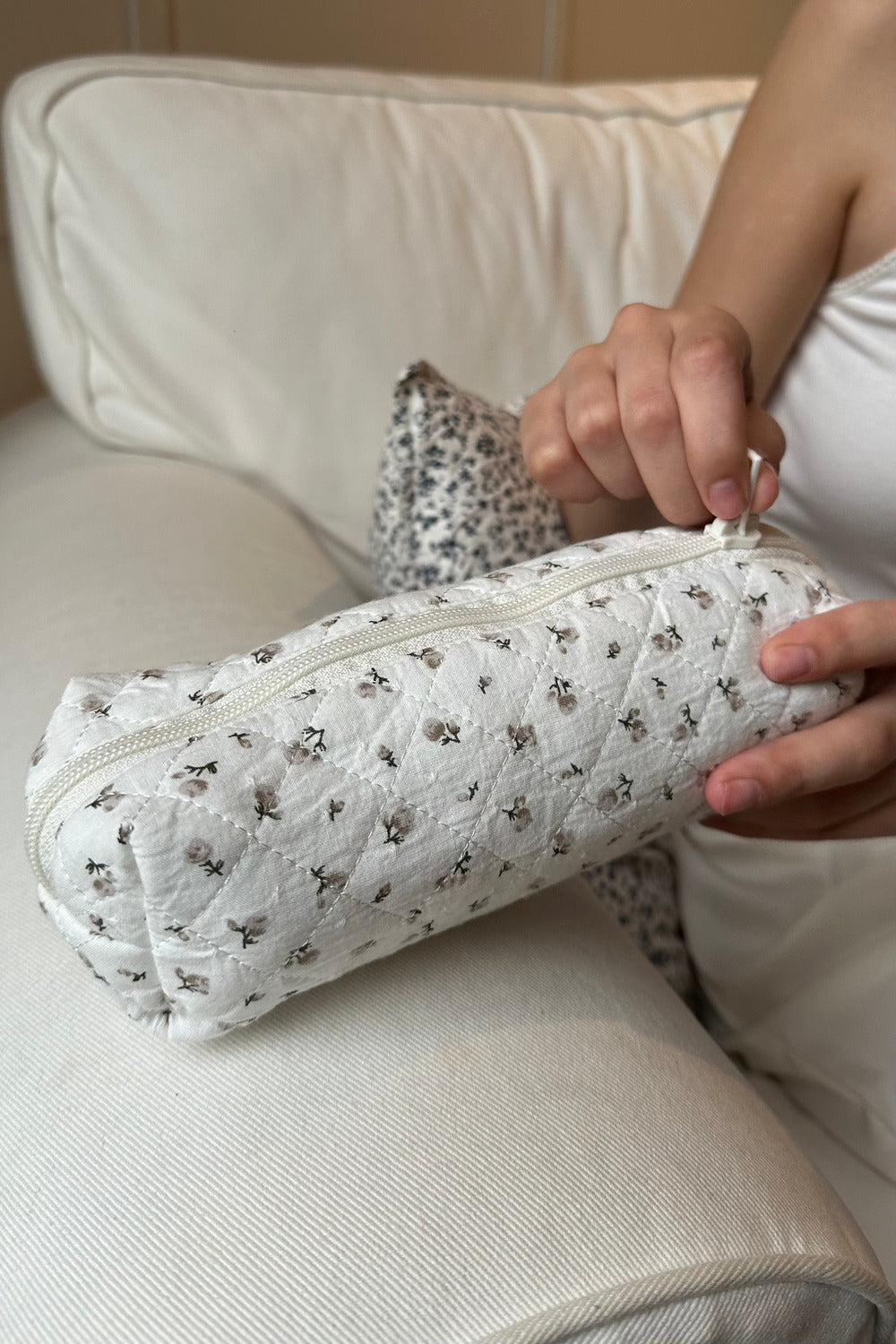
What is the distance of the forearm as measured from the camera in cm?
65

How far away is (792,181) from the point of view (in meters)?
0.68

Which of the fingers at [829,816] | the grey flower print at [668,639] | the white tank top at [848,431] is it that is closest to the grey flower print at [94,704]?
the grey flower print at [668,639]

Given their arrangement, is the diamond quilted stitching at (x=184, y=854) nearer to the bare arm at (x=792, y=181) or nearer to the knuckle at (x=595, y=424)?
the knuckle at (x=595, y=424)

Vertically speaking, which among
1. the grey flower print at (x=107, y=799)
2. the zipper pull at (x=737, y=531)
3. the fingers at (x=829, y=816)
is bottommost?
the fingers at (x=829, y=816)

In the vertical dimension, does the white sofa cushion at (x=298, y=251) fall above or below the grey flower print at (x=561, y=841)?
above

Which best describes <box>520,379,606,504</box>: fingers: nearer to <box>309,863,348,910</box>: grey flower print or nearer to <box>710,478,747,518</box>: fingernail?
<box>710,478,747,518</box>: fingernail

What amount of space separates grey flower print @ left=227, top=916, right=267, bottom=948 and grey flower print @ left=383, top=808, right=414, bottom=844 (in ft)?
0.17

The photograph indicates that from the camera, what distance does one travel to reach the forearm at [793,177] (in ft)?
2.13

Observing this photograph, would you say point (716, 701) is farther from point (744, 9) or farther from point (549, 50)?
point (744, 9)

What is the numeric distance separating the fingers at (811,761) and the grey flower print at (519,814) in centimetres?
10

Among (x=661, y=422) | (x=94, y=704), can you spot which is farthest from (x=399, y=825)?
(x=661, y=422)

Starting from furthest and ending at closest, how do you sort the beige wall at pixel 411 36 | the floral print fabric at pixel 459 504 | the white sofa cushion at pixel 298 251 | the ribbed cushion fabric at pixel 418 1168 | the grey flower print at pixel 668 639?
1. the beige wall at pixel 411 36
2. the white sofa cushion at pixel 298 251
3. the floral print fabric at pixel 459 504
4. the grey flower print at pixel 668 639
5. the ribbed cushion fabric at pixel 418 1168

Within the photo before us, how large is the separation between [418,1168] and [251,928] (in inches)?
4.0

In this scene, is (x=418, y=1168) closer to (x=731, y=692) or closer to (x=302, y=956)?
(x=302, y=956)
